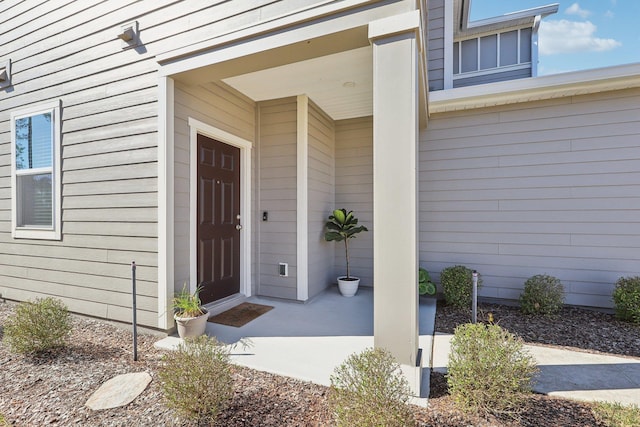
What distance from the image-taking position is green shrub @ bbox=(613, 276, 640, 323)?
10.6ft

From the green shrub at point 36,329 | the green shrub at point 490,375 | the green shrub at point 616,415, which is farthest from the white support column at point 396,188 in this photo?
the green shrub at point 36,329

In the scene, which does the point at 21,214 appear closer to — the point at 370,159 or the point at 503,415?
the point at 370,159

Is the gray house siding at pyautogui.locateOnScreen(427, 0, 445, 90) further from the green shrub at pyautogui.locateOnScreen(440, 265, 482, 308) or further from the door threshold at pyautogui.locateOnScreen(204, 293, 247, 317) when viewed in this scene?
the door threshold at pyautogui.locateOnScreen(204, 293, 247, 317)

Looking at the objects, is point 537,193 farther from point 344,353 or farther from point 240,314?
point 240,314

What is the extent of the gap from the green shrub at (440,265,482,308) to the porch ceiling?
2.42 meters

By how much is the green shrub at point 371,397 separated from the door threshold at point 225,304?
7.05 ft

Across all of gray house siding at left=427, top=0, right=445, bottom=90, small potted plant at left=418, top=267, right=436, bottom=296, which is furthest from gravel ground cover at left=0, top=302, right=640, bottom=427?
gray house siding at left=427, top=0, right=445, bottom=90

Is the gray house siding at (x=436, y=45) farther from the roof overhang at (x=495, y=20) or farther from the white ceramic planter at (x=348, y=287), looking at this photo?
the white ceramic planter at (x=348, y=287)

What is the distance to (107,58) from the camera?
3.24 m

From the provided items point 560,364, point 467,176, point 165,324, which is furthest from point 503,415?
point 467,176

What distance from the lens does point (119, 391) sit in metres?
2.09

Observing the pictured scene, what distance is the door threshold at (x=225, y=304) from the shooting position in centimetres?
351

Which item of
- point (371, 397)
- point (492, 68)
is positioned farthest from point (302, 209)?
point (492, 68)

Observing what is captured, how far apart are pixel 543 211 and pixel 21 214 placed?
21.5ft
